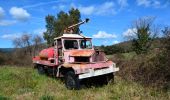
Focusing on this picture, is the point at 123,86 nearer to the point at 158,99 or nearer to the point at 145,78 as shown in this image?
the point at 145,78

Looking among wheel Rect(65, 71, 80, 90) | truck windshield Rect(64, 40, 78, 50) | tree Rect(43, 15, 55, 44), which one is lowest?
wheel Rect(65, 71, 80, 90)

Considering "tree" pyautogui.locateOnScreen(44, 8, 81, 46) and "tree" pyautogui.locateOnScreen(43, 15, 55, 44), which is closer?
"tree" pyautogui.locateOnScreen(44, 8, 81, 46)

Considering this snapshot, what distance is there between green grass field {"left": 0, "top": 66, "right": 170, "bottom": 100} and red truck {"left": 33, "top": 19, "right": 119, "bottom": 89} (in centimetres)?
53

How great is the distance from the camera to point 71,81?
44.0 feet

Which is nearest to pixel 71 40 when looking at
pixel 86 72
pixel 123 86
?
pixel 86 72

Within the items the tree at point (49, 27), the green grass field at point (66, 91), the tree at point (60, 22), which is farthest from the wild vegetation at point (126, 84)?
the tree at point (49, 27)

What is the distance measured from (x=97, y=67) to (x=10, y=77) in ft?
19.4

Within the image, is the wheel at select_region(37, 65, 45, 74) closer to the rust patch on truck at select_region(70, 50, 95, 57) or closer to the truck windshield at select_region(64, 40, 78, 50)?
the truck windshield at select_region(64, 40, 78, 50)

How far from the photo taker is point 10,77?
17.0 m

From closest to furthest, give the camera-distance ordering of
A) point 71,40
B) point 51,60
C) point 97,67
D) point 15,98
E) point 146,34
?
point 15,98
point 97,67
point 71,40
point 51,60
point 146,34

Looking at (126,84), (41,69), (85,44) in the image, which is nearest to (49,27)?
(41,69)

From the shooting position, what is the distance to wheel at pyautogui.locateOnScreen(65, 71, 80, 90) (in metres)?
13.1

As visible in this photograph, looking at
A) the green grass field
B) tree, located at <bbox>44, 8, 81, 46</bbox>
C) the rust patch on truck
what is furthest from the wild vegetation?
tree, located at <bbox>44, 8, 81, 46</bbox>

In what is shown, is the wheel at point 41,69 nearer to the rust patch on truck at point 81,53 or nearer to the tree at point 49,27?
the rust patch on truck at point 81,53
